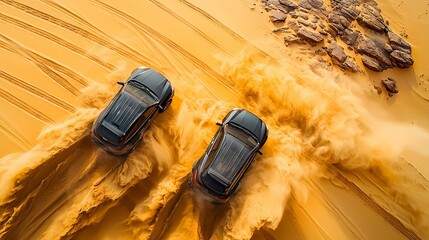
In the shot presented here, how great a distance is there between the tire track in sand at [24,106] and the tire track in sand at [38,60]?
0.87 m

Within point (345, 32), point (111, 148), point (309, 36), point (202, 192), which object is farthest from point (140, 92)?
point (345, 32)

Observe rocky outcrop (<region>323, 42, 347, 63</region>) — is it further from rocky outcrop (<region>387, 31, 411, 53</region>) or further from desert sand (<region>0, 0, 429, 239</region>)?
rocky outcrop (<region>387, 31, 411, 53</region>)

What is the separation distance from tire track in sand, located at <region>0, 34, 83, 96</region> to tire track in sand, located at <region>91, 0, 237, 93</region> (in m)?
2.26

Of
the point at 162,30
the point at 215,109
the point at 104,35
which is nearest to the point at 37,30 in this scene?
the point at 104,35

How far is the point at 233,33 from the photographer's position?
8.98 meters

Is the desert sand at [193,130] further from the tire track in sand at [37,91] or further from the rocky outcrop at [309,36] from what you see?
the rocky outcrop at [309,36]

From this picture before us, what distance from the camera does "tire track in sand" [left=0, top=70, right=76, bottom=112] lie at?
729cm

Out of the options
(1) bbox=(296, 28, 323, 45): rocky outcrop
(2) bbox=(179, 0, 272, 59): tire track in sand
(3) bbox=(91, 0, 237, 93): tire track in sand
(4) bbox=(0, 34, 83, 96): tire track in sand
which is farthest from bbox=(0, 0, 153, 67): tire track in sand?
(1) bbox=(296, 28, 323, 45): rocky outcrop

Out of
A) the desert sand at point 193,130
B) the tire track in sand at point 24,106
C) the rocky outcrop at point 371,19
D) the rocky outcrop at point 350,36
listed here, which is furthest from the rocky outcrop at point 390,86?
the tire track in sand at point 24,106

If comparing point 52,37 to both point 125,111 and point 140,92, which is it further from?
point 125,111

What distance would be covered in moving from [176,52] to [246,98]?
233cm

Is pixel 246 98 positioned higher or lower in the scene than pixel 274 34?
lower

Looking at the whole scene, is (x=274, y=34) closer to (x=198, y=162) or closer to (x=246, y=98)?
(x=246, y=98)

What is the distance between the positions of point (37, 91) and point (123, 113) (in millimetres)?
2672
